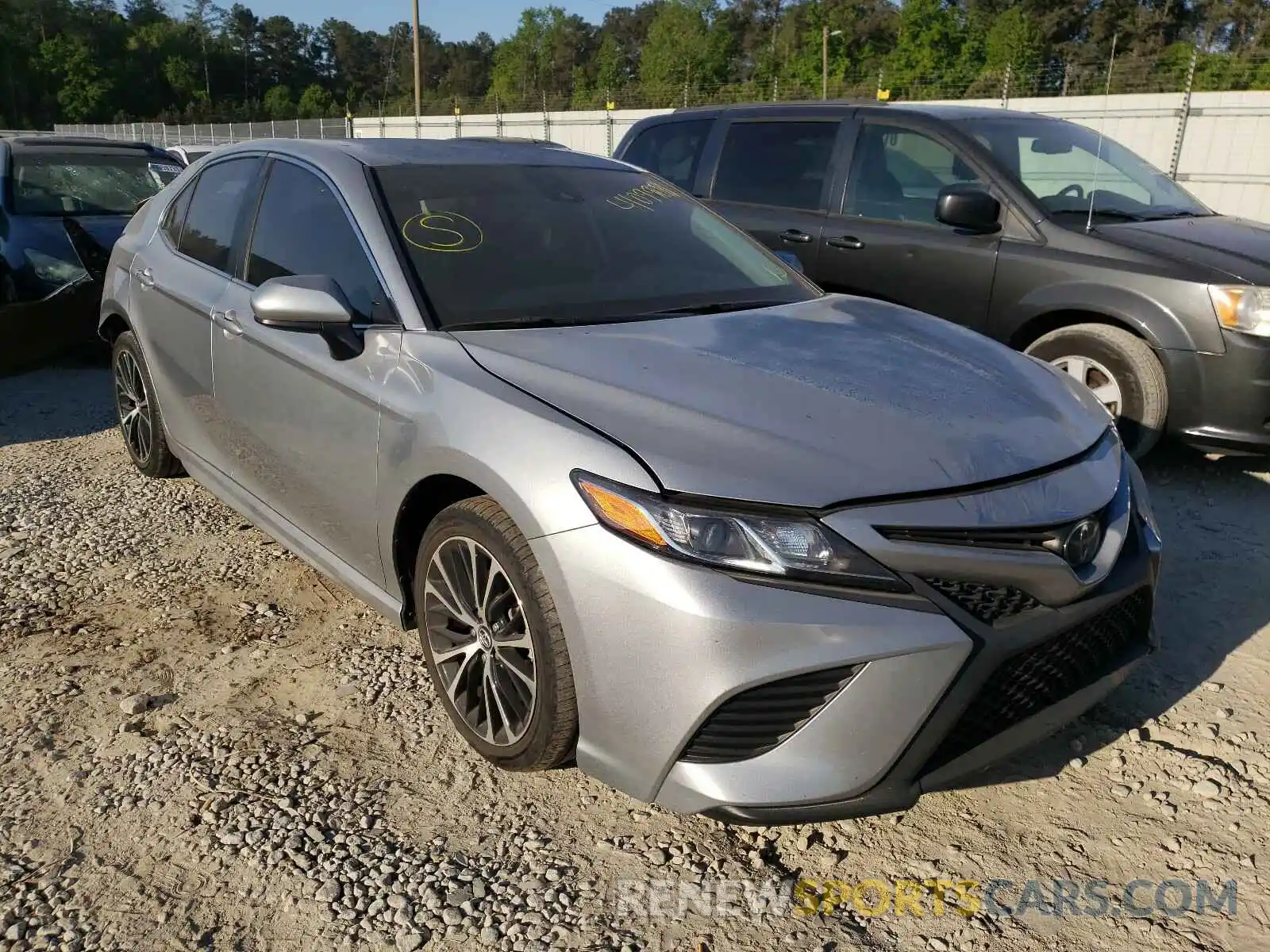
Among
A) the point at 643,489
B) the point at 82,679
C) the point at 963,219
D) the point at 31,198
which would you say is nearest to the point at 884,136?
the point at 963,219

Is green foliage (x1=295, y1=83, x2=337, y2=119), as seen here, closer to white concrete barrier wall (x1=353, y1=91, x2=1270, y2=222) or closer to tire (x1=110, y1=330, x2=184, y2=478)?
white concrete barrier wall (x1=353, y1=91, x2=1270, y2=222)

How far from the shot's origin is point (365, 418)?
294 centimetres

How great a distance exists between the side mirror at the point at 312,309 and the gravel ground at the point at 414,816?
Answer: 3.45 ft

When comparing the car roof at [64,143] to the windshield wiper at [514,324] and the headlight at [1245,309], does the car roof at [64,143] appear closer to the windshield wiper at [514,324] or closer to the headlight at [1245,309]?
the windshield wiper at [514,324]

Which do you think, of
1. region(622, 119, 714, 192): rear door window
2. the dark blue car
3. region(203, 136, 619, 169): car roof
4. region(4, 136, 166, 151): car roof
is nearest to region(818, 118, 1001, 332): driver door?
region(622, 119, 714, 192): rear door window

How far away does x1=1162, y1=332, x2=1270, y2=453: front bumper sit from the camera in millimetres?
4523

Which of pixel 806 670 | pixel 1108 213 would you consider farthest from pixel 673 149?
pixel 806 670

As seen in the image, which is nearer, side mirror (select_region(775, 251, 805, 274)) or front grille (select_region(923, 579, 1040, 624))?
front grille (select_region(923, 579, 1040, 624))

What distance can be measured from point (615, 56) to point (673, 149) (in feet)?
267

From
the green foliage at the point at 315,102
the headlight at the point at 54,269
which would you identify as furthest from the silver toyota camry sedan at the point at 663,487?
the green foliage at the point at 315,102

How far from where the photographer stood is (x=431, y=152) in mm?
3670

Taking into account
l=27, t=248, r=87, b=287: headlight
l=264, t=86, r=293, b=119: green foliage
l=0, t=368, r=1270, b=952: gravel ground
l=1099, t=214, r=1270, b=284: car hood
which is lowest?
l=0, t=368, r=1270, b=952: gravel ground

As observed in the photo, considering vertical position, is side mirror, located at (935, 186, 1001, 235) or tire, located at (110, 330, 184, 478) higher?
side mirror, located at (935, 186, 1001, 235)

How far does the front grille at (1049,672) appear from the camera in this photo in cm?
222
